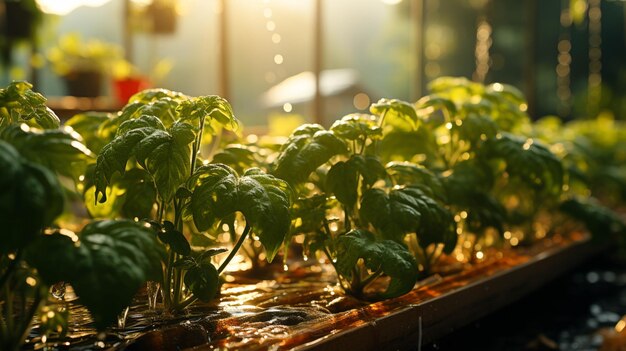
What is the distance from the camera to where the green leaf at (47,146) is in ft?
3.54

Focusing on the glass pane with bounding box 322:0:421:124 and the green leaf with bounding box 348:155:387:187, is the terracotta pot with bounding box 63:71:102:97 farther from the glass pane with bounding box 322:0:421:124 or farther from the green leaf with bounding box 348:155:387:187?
the green leaf with bounding box 348:155:387:187

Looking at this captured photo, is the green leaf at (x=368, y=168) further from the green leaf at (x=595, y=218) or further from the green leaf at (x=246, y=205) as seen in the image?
the green leaf at (x=595, y=218)

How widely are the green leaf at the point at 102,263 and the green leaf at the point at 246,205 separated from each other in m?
0.23

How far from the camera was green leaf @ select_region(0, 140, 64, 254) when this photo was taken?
94 cm

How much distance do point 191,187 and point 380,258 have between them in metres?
0.42

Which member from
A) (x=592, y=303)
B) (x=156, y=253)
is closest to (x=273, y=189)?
(x=156, y=253)

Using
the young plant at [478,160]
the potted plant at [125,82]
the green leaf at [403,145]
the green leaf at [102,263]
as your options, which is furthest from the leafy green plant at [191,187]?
the potted plant at [125,82]

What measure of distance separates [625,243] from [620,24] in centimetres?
1094

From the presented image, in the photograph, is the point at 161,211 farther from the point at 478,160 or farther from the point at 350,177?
the point at 478,160

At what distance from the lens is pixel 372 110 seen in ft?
6.01

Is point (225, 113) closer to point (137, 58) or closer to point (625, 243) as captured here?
point (625, 243)

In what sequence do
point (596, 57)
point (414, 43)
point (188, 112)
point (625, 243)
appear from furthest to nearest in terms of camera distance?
point (596, 57) < point (414, 43) < point (625, 243) < point (188, 112)

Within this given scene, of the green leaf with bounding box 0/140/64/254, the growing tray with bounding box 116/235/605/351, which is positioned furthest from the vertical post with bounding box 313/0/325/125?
the green leaf with bounding box 0/140/64/254

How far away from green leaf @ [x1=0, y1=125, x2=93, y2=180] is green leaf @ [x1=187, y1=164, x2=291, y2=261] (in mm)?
272
